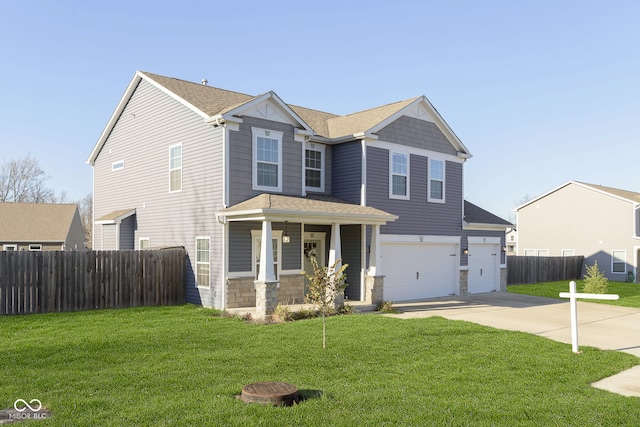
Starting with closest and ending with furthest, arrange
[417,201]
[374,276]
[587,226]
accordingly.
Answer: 1. [374,276]
2. [417,201]
3. [587,226]

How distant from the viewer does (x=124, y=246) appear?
1927 cm

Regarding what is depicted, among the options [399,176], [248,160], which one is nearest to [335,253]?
[248,160]

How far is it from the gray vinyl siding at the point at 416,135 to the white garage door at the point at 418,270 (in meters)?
3.74

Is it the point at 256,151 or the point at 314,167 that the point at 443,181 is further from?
the point at 256,151

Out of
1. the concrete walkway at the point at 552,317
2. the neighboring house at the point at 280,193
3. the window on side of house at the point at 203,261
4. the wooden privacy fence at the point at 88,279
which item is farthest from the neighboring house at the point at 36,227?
the concrete walkway at the point at 552,317

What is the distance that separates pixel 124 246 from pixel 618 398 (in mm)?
16655

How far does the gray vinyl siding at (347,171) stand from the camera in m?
17.8

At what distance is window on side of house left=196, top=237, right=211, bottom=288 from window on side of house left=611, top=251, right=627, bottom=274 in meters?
26.8

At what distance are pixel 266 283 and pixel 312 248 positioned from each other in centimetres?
452

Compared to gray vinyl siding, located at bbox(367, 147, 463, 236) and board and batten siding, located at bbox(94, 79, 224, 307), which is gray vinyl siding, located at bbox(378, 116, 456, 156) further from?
board and batten siding, located at bbox(94, 79, 224, 307)

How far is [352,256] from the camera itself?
703 inches

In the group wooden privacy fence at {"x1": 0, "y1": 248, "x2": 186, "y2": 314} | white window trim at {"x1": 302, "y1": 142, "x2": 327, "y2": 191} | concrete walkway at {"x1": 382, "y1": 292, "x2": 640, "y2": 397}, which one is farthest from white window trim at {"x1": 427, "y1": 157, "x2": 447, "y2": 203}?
wooden privacy fence at {"x1": 0, "y1": 248, "x2": 186, "y2": 314}

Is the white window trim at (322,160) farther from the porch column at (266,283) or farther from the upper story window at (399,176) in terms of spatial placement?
the porch column at (266,283)

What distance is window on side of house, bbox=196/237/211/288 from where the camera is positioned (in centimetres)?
1553
